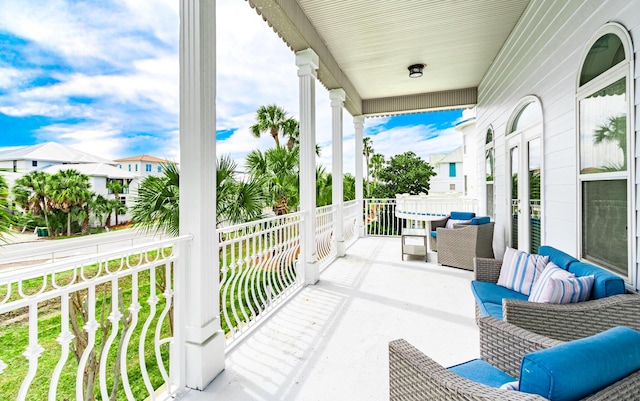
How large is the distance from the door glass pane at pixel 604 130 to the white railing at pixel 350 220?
3.98m

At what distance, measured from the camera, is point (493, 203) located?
544 cm

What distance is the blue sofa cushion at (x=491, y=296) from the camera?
218 centimetres

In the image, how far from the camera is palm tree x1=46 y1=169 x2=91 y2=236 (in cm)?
870

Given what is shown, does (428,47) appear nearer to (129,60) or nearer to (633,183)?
(633,183)

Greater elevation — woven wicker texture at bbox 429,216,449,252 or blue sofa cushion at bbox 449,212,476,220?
blue sofa cushion at bbox 449,212,476,220

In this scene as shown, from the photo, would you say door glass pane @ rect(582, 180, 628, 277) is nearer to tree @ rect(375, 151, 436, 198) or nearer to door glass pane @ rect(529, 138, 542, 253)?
door glass pane @ rect(529, 138, 542, 253)

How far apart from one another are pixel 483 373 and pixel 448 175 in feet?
75.0

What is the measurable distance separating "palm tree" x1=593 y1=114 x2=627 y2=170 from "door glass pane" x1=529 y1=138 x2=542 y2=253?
54.6 inches

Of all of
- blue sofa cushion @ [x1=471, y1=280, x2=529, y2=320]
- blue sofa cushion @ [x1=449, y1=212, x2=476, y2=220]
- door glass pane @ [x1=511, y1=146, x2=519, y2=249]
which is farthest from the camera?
blue sofa cushion @ [x1=449, y1=212, x2=476, y2=220]

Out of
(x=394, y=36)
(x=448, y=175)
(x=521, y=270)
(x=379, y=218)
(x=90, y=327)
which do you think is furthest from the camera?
(x=448, y=175)

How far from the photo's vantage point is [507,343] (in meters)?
1.46

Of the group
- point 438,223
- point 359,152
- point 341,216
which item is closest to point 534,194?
point 438,223

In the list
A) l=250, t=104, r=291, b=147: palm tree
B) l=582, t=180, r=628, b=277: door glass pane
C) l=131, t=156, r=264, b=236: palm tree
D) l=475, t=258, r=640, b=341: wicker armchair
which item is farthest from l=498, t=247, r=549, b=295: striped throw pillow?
l=250, t=104, r=291, b=147: palm tree

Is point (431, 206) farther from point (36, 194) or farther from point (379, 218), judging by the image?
point (36, 194)
